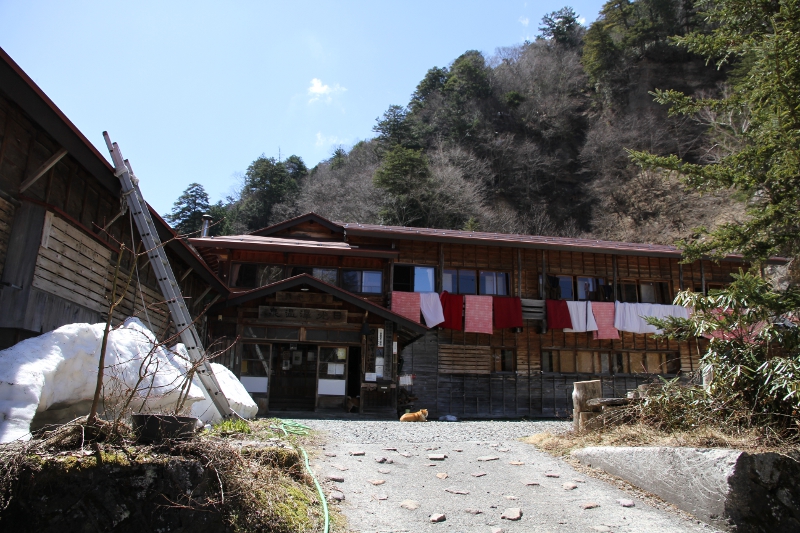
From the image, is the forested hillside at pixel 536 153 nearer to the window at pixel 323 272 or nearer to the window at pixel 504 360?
the window at pixel 504 360

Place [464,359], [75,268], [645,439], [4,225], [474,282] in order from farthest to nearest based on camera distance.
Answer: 1. [474,282]
2. [464,359]
3. [75,268]
4. [4,225]
5. [645,439]

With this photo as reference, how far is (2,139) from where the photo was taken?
735cm

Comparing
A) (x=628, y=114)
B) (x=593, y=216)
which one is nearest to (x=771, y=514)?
(x=593, y=216)

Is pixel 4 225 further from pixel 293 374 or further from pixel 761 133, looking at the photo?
pixel 293 374

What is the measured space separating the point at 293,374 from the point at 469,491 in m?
12.4

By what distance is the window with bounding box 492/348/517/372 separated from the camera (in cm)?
2044

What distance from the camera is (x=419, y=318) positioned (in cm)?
1870

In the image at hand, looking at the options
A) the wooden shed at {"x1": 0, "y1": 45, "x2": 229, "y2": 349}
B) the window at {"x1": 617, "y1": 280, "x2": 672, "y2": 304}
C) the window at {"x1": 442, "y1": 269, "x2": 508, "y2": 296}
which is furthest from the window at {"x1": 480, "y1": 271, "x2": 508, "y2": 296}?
the wooden shed at {"x1": 0, "y1": 45, "x2": 229, "y2": 349}

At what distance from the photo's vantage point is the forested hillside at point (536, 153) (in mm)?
35719

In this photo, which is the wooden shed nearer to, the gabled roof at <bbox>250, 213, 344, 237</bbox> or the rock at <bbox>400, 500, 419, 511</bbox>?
the rock at <bbox>400, 500, 419, 511</bbox>

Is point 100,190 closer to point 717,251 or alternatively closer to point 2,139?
point 2,139

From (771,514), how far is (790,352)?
8.35 ft

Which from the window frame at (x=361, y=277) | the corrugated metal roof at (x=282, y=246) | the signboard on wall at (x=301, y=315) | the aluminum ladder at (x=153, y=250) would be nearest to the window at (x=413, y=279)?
the window frame at (x=361, y=277)

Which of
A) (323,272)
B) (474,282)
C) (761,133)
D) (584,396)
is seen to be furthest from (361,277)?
(761,133)
